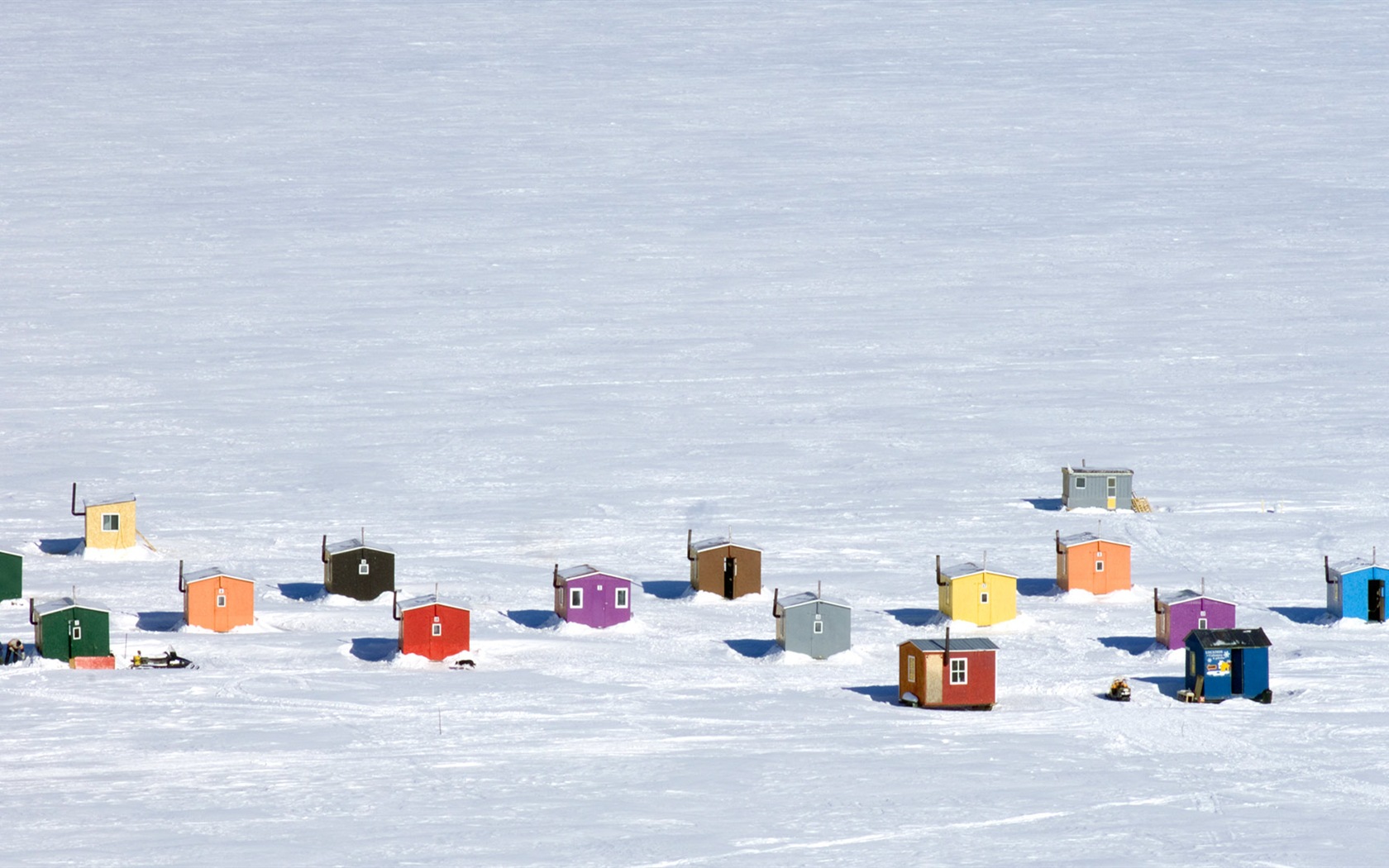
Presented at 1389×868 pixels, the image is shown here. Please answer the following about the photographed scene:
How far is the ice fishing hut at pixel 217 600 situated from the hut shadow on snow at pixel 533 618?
4.55 meters

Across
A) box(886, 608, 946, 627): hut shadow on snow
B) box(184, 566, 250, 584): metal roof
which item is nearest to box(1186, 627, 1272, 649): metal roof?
box(886, 608, 946, 627): hut shadow on snow

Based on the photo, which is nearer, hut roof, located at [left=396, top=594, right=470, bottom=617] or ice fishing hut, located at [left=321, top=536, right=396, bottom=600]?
hut roof, located at [left=396, top=594, right=470, bottom=617]

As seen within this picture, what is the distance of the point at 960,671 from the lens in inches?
1329

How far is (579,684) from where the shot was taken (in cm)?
3503

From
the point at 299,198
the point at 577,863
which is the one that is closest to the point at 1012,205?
the point at 299,198

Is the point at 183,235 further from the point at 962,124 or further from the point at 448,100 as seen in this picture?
the point at 962,124

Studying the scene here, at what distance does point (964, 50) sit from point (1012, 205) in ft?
92.7

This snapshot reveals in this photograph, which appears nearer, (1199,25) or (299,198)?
(299,198)

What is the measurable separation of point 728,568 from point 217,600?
9.20 meters

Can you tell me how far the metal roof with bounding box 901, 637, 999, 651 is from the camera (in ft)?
110

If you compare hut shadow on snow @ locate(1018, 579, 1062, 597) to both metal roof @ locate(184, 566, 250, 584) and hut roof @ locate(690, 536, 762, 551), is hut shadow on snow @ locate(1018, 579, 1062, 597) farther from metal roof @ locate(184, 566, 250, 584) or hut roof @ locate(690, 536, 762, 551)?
metal roof @ locate(184, 566, 250, 584)

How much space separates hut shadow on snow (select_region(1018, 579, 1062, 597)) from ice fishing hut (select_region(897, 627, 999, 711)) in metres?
8.01

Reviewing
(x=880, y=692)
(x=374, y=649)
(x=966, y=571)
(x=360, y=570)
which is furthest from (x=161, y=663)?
(x=966, y=571)

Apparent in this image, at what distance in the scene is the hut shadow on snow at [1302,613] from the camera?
39.7 metres
